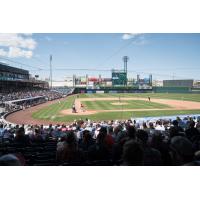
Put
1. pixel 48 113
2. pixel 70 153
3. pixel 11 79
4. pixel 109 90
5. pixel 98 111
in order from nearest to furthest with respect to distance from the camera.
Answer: pixel 70 153
pixel 48 113
pixel 98 111
pixel 11 79
pixel 109 90

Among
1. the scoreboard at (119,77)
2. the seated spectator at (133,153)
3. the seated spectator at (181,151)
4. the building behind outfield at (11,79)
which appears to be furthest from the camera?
the scoreboard at (119,77)

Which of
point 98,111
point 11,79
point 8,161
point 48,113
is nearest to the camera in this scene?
point 8,161

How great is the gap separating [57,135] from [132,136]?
526 centimetres

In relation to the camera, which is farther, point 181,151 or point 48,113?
point 48,113

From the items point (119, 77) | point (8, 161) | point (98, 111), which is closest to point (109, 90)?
point (119, 77)

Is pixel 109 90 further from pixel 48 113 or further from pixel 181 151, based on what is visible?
pixel 181 151

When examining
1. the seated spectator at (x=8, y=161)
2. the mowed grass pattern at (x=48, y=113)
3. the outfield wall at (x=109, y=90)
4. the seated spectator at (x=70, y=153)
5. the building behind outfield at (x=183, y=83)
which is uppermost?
the building behind outfield at (x=183, y=83)

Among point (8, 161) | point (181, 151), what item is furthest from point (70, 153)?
point (181, 151)

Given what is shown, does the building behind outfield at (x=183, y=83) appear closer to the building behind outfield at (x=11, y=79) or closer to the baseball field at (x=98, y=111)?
the baseball field at (x=98, y=111)

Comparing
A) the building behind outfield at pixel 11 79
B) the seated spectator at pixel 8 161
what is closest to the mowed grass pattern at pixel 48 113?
the building behind outfield at pixel 11 79

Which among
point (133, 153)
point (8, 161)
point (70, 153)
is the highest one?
point (133, 153)

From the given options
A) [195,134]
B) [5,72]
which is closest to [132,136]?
[195,134]

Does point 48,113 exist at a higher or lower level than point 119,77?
lower
